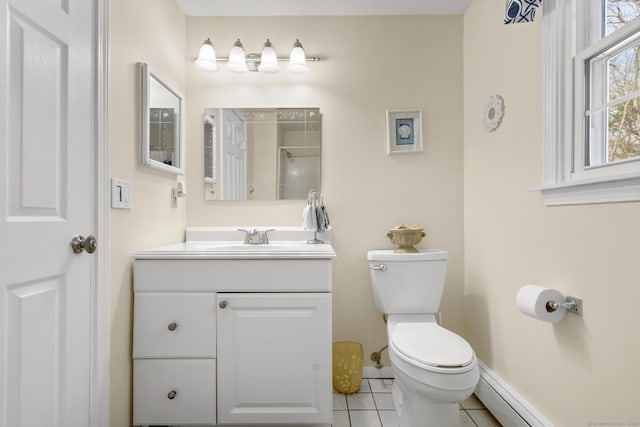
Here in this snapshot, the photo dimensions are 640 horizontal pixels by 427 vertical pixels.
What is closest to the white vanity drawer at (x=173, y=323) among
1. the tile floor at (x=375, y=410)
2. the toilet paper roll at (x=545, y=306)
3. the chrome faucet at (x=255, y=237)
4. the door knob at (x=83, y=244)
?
the door knob at (x=83, y=244)

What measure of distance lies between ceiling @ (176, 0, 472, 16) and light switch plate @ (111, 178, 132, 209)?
1199 millimetres

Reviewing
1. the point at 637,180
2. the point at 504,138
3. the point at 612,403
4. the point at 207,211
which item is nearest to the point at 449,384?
the point at 612,403

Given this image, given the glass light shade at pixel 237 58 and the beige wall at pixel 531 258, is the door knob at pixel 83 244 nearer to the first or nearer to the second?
the glass light shade at pixel 237 58

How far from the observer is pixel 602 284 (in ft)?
3.58

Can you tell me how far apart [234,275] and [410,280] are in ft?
2.95

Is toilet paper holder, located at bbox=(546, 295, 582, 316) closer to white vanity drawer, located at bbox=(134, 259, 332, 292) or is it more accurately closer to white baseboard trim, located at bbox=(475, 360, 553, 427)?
white baseboard trim, located at bbox=(475, 360, 553, 427)

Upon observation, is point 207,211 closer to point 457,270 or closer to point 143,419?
point 143,419

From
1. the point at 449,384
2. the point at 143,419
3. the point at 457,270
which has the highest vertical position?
the point at 457,270

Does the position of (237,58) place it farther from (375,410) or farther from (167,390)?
(375,410)

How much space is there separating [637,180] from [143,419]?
1.91 meters

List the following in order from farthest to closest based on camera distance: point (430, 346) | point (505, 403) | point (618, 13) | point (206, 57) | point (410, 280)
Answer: point (206, 57) < point (410, 280) < point (505, 403) < point (430, 346) < point (618, 13)

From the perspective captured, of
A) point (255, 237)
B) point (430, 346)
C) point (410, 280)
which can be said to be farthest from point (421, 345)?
point (255, 237)

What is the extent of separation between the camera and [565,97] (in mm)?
1272

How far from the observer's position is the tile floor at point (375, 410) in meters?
1.65
